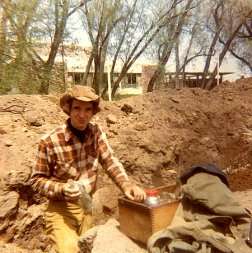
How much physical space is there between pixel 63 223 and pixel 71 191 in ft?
1.18

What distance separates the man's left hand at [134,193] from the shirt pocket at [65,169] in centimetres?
32

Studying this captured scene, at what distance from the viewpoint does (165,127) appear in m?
6.07

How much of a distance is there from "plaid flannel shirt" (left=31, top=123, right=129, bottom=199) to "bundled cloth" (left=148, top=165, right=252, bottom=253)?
42 centimetres

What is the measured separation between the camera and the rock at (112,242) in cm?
258

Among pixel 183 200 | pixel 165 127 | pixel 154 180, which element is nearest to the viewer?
pixel 183 200

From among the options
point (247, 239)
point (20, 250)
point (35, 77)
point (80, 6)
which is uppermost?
point (80, 6)

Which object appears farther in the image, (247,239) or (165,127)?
(165,127)

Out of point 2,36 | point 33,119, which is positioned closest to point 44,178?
point 33,119

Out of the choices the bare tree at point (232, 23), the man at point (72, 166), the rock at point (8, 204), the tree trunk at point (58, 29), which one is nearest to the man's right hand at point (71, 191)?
the man at point (72, 166)

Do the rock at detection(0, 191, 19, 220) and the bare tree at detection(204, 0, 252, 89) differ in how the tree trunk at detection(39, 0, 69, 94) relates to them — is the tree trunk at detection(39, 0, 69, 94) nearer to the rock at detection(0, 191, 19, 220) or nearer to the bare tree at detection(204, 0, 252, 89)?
the rock at detection(0, 191, 19, 220)

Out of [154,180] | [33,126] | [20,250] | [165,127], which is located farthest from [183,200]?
[165,127]

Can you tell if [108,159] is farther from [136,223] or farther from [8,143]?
[8,143]

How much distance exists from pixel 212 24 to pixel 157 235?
14650 mm

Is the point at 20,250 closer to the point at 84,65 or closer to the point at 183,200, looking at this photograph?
the point at 183,200
